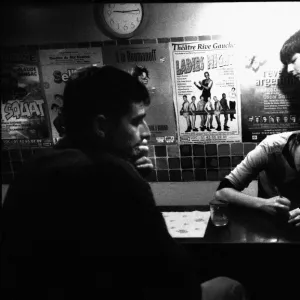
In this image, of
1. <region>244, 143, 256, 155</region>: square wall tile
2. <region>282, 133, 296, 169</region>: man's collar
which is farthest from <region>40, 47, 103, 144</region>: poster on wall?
<region>282, 133, 296, 169</region>: man's collar

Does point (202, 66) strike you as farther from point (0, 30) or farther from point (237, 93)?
point (0, 30)

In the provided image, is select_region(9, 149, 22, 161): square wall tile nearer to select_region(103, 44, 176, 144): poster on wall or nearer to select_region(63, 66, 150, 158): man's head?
select_region(103, 44, 176, 144): poster on wall

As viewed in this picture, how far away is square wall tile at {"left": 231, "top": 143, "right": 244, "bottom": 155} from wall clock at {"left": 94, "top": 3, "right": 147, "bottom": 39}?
1.50 meters

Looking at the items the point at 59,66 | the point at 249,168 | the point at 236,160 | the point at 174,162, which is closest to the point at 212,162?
the point at 236,160

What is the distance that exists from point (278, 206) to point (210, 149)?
134cm

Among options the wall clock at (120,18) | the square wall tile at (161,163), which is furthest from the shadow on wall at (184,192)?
the wall clock at (120,18)

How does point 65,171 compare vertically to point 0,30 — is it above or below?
below

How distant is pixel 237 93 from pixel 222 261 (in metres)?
1.82

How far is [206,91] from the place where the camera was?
3641 mm

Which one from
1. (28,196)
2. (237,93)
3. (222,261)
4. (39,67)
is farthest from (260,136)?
(28,196)

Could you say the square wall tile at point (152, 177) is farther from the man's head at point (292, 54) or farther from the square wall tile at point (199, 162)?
the man's head at point (292, 54)

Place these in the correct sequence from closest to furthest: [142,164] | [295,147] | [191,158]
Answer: [142,164] → [295,147] → [191,158]

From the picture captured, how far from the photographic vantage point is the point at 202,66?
3.58 meters

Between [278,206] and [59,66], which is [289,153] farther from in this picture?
[59,66]
